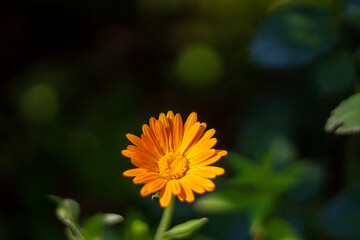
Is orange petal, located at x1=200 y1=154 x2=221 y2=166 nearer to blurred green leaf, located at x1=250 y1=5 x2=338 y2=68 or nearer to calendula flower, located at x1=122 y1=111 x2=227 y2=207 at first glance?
calendula flower, located at x1=122 y1=111 x2=227 y2=207

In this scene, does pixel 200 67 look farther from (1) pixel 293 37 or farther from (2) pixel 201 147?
(2) pixel 201 147

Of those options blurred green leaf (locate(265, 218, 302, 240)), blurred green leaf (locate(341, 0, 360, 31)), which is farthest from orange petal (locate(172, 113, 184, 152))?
blurred green leaf (locate(341, 0, 360, 31))

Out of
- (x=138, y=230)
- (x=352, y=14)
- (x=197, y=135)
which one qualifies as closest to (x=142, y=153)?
(x=197, y=135)

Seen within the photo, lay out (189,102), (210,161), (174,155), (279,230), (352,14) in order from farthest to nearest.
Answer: (189,102) → (352,14) → (279,230) → (174,155) → (210,161)

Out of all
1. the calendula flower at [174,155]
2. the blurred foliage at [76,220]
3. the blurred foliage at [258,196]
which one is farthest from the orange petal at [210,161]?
the blurred foliage at [258,196]

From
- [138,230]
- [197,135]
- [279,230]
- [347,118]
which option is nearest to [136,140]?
[197,135]

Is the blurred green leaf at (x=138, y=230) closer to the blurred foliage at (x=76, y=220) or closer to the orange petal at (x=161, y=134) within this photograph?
the blurred foliage at (x=76, y=220)

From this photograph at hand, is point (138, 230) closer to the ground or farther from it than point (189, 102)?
closer to the ground

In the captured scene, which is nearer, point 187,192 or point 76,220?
point 187,192

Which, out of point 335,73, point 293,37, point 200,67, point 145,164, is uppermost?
point 200,67

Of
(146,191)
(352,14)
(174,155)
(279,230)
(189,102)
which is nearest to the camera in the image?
(146,191)
